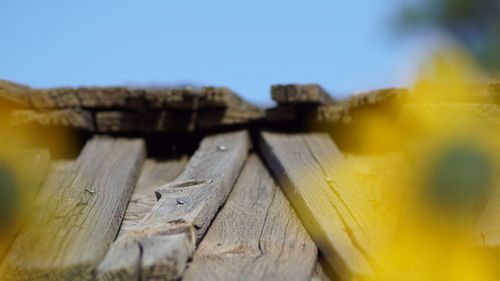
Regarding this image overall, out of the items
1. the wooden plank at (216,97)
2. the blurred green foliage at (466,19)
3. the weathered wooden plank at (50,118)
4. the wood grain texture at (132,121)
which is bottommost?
the blurred green foliage at (466,19)

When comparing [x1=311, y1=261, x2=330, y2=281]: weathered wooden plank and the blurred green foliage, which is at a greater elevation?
[x1=311, y1=261, x2=330, y2=281]: weathered wooden plank

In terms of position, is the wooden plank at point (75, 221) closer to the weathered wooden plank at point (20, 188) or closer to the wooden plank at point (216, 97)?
the weathered wooden plank at point (20, 188)

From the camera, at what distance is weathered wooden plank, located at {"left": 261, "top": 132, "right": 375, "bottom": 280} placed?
4.68ft

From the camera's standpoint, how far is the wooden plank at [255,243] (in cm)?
135

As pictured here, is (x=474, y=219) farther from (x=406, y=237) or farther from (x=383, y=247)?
(x=383, y=247)

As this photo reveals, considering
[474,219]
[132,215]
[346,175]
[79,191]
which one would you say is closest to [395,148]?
[346,175]

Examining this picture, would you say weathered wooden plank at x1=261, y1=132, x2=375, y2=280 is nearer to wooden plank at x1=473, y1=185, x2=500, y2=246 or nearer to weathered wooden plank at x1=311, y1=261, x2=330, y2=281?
weathered wooden plank at x1=311, y1=261, x2=330, y2=281

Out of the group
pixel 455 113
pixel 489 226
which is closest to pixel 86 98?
pixel 455 113

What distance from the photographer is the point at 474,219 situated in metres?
1.73

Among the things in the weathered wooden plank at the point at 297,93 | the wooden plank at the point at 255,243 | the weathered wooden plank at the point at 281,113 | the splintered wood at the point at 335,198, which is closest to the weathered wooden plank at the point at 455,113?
the splintered wood at the point at 335,198

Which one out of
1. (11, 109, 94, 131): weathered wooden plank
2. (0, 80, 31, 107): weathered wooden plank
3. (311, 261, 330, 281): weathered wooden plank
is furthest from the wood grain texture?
(311, 261, 330, 281): weathered wooden plank

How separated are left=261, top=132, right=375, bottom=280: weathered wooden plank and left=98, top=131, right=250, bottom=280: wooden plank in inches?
8.4

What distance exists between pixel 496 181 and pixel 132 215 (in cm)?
131

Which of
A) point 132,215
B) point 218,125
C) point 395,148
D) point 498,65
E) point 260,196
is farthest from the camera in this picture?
point 498,65
